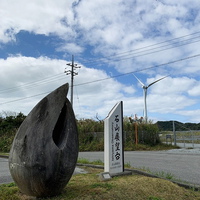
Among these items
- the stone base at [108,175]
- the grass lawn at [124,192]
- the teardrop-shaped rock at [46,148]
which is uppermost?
the teardrop-shaped rock at [46,148]

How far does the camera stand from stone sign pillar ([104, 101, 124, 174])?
6.64 meters

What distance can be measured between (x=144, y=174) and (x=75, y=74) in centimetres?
2633

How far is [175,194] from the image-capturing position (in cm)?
500

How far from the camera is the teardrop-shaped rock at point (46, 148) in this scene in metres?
4.11

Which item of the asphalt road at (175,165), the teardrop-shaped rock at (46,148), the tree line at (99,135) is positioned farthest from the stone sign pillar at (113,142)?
the tree line at (99,135)

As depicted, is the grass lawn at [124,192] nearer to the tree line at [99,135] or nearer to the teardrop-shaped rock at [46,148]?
the teardrop-shaped rock at [46,148]

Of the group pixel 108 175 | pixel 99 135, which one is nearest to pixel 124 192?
pixel 108 175

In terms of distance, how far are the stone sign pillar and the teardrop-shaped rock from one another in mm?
2138

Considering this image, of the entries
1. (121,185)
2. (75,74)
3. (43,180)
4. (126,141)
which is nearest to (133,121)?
(126,141)

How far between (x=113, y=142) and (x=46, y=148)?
2914mm

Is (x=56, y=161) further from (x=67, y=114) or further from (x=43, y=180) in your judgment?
(x=67, y=114)

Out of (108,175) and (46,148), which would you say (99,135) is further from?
(46,148)

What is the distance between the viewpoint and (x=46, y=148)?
4145 mm

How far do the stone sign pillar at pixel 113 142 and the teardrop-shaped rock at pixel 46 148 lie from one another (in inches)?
84.2
